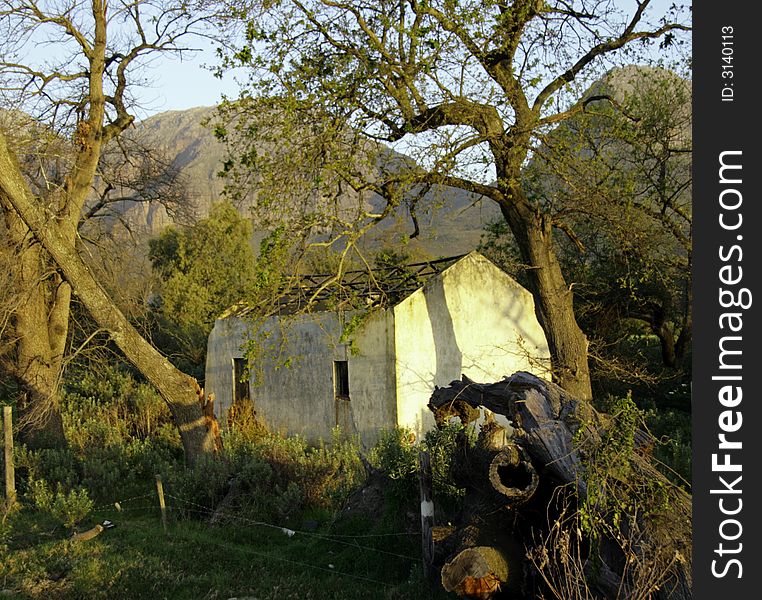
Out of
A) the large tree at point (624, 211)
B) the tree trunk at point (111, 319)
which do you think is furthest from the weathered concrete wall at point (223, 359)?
the large tree at point (624, 211)

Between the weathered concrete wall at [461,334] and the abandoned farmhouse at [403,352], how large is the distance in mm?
22

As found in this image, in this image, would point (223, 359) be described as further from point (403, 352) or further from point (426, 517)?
point (426, 517)

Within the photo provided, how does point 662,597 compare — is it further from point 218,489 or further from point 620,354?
point 620,354

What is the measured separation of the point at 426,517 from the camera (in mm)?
8461

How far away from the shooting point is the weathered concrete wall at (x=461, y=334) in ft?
53.9

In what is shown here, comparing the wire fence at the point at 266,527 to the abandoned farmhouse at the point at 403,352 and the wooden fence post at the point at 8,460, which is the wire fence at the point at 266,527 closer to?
the wooden fence post at the point at 8,460

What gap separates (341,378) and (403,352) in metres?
2.09

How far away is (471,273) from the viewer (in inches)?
700

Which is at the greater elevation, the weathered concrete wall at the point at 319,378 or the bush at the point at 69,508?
the weathered concrete wall at the point at 319,378

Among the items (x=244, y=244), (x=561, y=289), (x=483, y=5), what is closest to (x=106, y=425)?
(x=561, y=289)

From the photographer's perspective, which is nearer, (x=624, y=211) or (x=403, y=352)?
(x=624, y=211)

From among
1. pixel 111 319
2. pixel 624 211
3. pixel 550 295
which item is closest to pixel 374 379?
pixel 550 295

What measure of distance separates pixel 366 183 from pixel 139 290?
7.94m

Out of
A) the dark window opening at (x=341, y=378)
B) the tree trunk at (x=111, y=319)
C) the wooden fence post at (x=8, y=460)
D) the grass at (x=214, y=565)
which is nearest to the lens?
the grass at (x=214, y=565)
